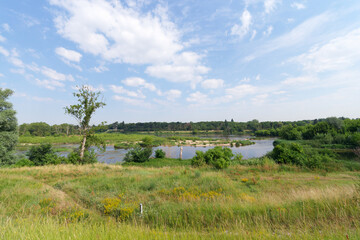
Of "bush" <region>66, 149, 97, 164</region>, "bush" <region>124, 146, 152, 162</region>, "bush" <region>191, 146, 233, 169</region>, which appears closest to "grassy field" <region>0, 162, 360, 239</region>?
"bush" <region>191, 146, 233, 169</region>

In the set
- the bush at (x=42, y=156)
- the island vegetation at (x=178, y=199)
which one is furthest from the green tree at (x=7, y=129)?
the bush at (x=42, y=156)

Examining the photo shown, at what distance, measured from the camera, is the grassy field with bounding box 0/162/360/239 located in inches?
104

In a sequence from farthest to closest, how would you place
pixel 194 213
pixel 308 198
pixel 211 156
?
pixel 211 156
pixel 308 198
pixel 194 213

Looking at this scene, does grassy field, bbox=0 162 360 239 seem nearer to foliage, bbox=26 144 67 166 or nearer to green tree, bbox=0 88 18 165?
foliage, bbox=26 144 67 166

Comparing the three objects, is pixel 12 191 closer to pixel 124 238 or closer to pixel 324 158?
pixel 124 238

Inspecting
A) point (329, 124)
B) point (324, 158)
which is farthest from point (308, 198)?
point (329, 124)

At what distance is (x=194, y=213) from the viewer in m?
4.87

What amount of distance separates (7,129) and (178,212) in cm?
2639

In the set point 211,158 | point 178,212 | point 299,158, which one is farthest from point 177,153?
point 178,212

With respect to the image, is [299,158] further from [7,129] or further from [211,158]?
[7,129]

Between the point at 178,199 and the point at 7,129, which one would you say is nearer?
Result: the point at 178,199

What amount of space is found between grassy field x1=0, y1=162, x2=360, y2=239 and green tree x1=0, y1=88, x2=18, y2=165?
14122mm

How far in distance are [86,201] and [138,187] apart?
271cm

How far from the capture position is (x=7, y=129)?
19.0m
